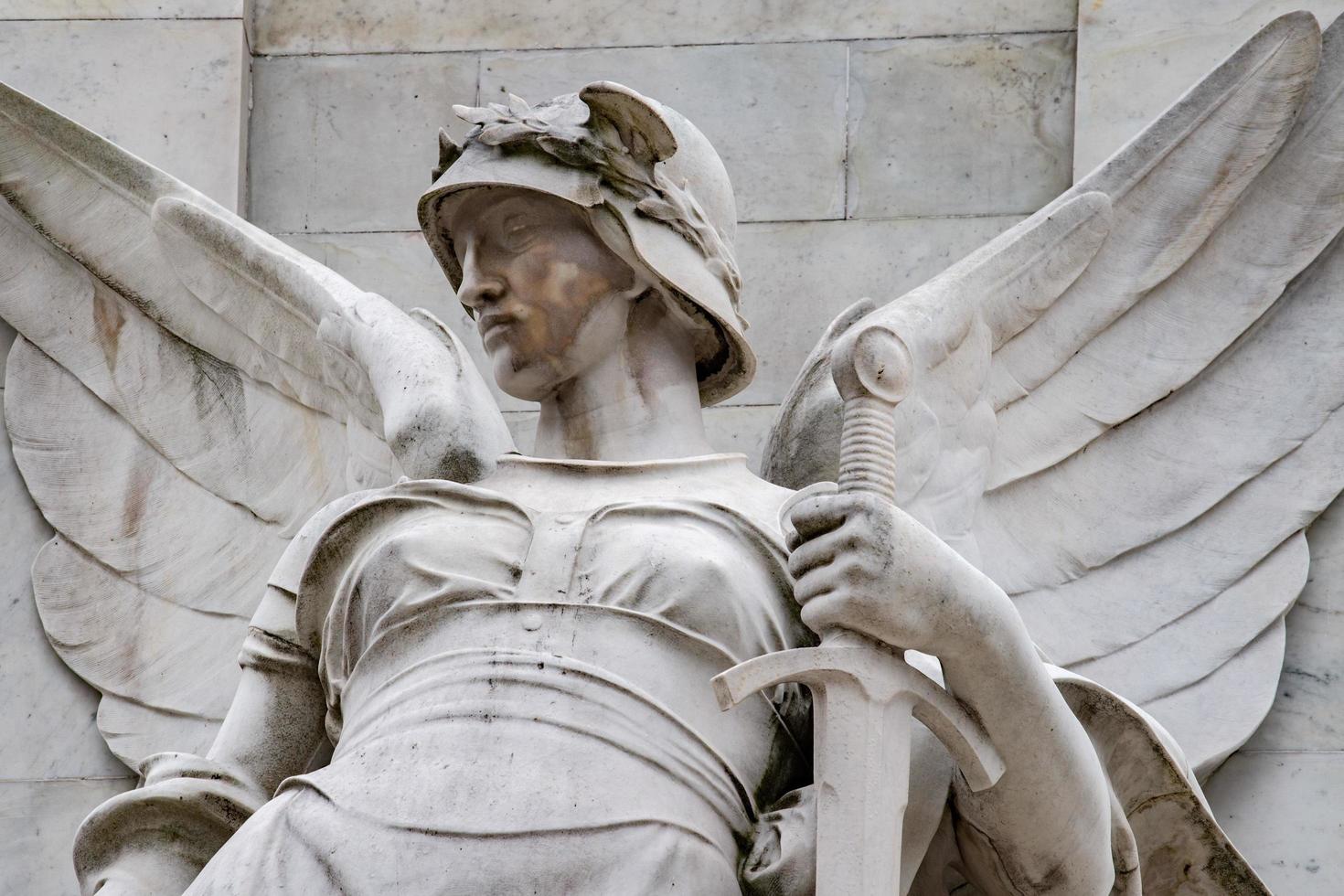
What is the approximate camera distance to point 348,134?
825cm

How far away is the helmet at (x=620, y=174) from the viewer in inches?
245

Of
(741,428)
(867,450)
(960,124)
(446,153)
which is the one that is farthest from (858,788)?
(960,124)

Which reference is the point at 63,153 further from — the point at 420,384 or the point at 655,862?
the point at 655,862

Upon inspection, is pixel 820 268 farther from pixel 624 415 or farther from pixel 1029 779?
pixel 1029 779

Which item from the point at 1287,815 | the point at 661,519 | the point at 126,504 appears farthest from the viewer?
the point at 126,504

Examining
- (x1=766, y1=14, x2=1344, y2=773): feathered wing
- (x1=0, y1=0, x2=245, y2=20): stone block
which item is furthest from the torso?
(x1=0, y1=0, x2=245, y2=20): stone block

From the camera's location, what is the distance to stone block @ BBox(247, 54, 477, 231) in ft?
26.8

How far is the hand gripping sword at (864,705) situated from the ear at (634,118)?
0.73 metres

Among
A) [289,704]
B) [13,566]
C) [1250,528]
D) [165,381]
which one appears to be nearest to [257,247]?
[165,381]

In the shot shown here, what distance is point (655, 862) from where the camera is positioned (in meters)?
5.55

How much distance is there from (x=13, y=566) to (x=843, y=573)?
2.86m

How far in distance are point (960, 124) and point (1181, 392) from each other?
3.37 ft

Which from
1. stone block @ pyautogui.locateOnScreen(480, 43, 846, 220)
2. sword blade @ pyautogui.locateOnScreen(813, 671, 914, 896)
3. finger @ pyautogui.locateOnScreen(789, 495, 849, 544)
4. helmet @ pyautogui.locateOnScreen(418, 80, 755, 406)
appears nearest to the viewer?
sword blade @ pyautogui.locateOnScreen(813, 671, 914, 896)

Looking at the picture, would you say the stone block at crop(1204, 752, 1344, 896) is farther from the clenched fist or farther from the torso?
the clenched fist
